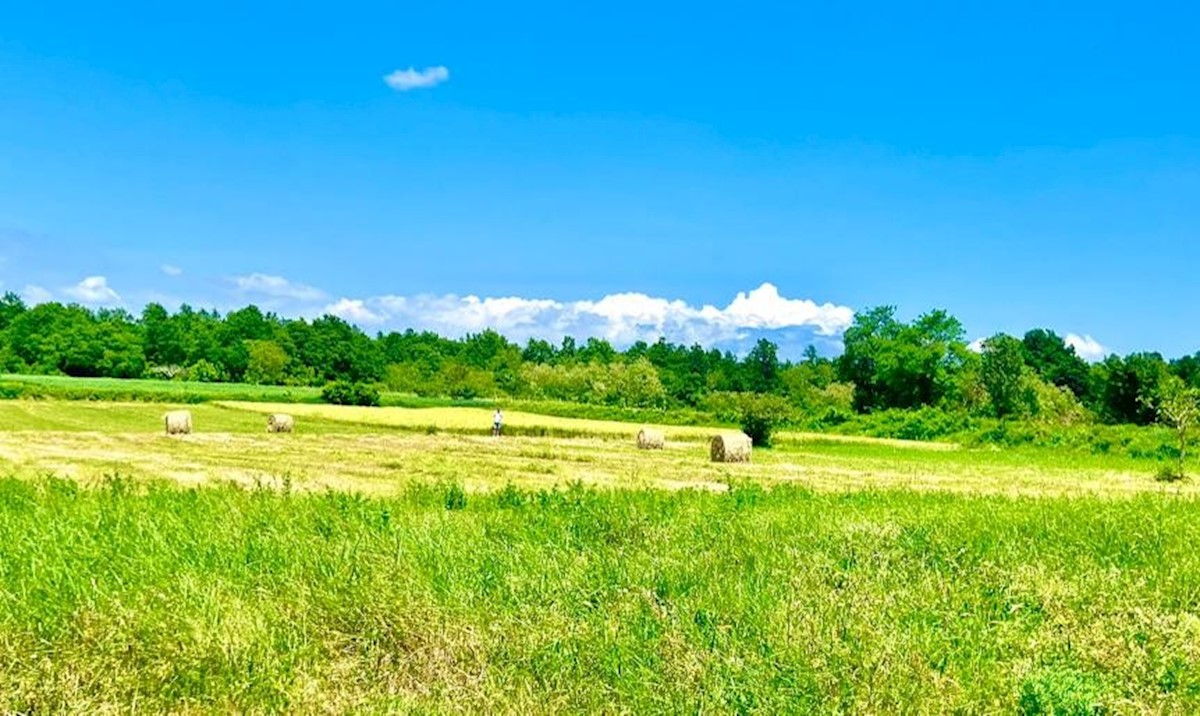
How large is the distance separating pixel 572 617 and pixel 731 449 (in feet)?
92.5

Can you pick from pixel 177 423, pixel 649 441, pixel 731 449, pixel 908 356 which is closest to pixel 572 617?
pixel 731 449

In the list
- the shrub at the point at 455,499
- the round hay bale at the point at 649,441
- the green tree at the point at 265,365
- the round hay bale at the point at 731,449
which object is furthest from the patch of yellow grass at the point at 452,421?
the green tree at the point at 265,365

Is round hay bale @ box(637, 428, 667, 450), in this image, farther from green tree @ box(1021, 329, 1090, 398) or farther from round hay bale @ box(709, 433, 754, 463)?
green tree @ box(1021, 329, 1090, 398)

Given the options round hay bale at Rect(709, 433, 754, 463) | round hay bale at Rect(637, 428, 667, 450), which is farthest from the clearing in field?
round hay bale at Rect(709, 433, 754, 463)

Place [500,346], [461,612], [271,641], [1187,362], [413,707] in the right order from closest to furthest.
A: [413,707] < [271,641] < [461,612] < [1187,362] < [500,346]

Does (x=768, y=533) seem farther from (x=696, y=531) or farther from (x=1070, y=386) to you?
(x=1070, y=386)

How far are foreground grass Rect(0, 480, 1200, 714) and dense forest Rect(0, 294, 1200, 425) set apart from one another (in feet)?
195

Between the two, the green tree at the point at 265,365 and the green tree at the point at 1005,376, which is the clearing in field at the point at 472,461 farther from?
the green tree at the point at 265,365

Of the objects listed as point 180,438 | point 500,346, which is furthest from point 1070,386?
point 180,438

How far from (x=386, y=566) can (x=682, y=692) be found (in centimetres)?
299

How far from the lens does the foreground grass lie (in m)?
5.79

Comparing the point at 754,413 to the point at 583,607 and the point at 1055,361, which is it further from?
the point at 1055,361

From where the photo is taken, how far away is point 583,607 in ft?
23.3

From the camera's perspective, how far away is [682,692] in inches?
226
